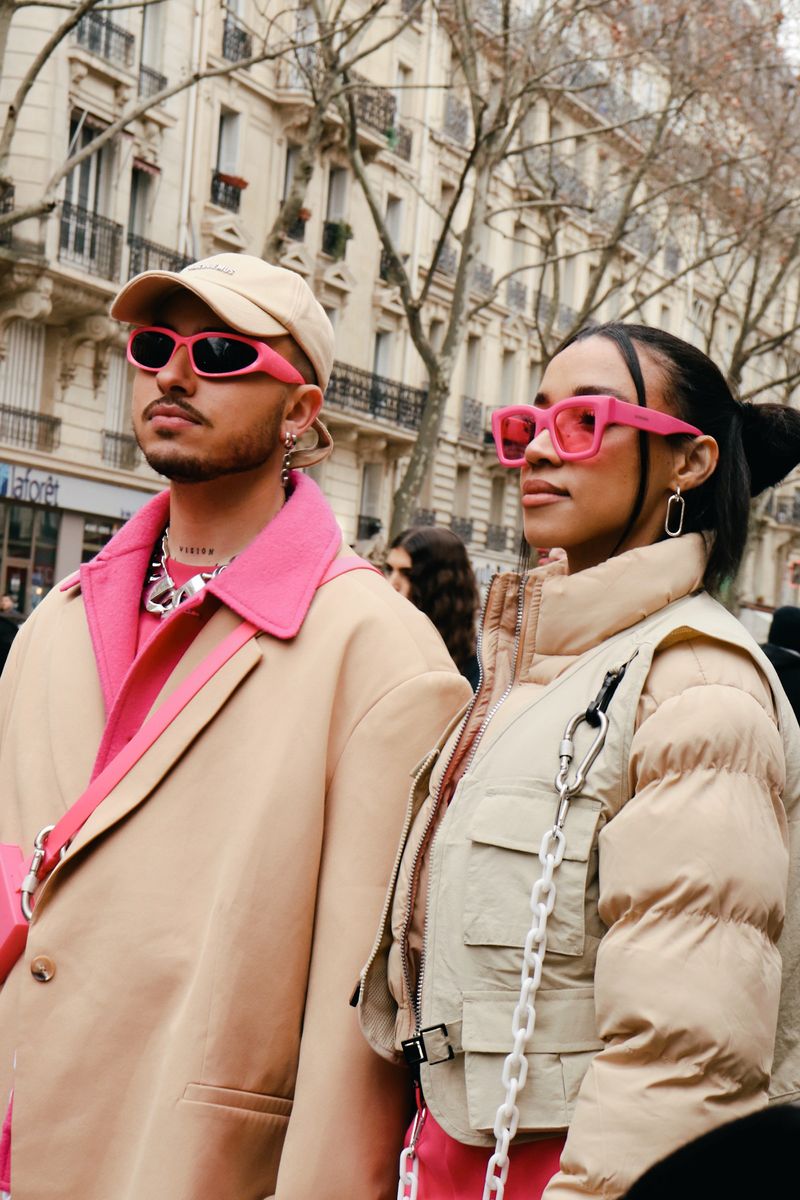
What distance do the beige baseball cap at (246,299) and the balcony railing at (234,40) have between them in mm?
27058

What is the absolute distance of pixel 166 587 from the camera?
300cm

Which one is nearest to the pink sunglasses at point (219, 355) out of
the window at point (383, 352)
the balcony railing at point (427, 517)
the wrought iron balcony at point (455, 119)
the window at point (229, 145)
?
the window at point (229, 145)

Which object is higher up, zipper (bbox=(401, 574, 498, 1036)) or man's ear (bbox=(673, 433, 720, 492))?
man's ear (bbox=(673, 433, 720, 492))

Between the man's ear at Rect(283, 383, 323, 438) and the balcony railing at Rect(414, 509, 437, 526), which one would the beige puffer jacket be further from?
the balcony railing at Rect(414, 509, 437, 526)

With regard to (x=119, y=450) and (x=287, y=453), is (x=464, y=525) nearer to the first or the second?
(x=119, y=450)

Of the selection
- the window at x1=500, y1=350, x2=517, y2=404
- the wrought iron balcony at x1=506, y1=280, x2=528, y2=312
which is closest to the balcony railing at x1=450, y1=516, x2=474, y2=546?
the window at x1=500, y1=350, x2=517, y2=404

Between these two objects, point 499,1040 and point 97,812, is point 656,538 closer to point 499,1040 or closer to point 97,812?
point 499,1040

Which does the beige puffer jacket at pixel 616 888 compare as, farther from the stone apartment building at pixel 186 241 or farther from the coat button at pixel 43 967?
the stone apartment building at pixel 186 241

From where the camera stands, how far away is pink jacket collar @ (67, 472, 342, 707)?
107 inches

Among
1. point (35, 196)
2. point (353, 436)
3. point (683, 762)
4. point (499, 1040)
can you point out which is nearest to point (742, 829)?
point (683, 762)

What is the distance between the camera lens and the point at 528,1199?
1.96 meters

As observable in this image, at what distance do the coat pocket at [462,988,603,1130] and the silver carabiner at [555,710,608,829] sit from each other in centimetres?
22

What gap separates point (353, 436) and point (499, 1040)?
31.4 m

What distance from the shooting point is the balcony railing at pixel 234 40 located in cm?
2839
